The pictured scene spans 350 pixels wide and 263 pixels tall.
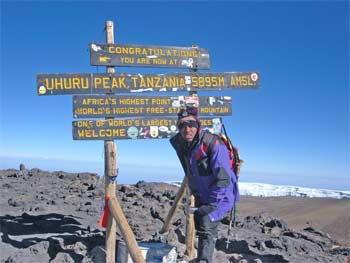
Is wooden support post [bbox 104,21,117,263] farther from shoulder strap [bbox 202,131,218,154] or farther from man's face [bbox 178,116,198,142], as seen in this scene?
shoulder strap [bbox 202,131,218,154]

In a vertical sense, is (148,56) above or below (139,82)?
above

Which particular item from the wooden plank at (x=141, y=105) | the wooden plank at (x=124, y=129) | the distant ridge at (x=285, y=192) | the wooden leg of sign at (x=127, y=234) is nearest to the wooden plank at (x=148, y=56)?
the wooden plank at (x=141, y=105)

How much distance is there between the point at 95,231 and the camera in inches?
344

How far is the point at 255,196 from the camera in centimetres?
2283

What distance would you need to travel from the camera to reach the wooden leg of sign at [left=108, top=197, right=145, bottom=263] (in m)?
5.38

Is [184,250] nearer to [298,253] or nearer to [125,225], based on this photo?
[125,225]

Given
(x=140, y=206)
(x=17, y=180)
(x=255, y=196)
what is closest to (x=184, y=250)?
(x=140, y=206)

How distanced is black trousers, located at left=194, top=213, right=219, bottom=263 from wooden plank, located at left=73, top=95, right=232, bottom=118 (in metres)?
2.87

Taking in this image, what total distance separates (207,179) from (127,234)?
168 cm

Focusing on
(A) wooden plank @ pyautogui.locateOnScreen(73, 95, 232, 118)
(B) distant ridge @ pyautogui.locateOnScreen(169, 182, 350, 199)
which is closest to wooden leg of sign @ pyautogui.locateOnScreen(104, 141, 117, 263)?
(A) wooden plank @ pyautogui.locateOnScreen(73, 95, 232, 118)

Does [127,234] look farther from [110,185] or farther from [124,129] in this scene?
[124,129]

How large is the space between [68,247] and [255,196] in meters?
16.3

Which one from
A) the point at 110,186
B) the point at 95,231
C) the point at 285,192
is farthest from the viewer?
the point at 285,192

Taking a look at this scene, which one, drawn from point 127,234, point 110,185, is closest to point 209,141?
point 127,234
